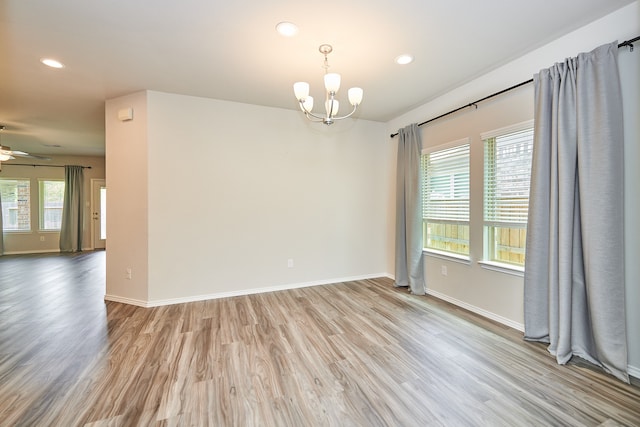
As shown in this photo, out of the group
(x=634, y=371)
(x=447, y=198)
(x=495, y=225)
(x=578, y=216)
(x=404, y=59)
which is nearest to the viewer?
(x=634, y=371)

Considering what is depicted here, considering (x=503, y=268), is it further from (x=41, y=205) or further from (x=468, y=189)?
(x=41, y=205)

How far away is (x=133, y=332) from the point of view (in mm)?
2766

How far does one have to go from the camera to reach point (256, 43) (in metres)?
2.46

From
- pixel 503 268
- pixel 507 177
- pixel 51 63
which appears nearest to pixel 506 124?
pixel 507 177

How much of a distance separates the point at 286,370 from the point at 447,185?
3068 mm

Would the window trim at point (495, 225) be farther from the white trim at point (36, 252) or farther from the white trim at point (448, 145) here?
the white trim at point (36, 252)

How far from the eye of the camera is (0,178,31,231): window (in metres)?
7.35

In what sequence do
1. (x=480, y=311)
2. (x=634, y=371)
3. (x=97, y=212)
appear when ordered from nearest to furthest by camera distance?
(x=634, y=371)
(x=480, y=311)
(x=97, y=212)

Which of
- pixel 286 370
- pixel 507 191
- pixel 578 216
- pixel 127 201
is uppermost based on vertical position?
pixel 507 191

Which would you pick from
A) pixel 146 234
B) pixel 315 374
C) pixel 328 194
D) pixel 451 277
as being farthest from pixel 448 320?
pixel 146 234

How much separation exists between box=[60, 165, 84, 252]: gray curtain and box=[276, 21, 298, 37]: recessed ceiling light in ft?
28.6

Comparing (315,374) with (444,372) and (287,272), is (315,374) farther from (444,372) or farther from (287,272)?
(287,272)

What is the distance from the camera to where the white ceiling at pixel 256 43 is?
2041 mm

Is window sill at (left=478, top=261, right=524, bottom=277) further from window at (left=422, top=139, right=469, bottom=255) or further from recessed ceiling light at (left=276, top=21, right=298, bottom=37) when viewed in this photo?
recessed ceiling light at (left=276, top=21, right=298, bottom=37)
